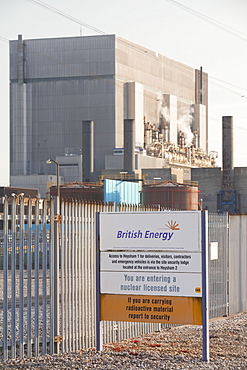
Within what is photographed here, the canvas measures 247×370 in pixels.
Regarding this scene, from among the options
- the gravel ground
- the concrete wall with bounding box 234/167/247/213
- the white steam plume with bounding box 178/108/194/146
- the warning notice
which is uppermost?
the white steam plume with bounding box 178/108/194/146

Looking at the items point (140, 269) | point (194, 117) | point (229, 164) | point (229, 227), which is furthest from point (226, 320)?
point (194, 117)

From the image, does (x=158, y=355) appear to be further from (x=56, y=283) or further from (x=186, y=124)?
(x=186, y=124)

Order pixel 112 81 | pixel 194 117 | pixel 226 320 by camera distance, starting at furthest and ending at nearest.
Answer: pixel 194 117, pixel 112 81, pixel 226 320

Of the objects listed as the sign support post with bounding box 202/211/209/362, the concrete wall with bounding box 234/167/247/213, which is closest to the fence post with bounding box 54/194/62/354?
the sign support post with bounding box 202/211/209/362

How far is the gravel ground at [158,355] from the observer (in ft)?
30.8

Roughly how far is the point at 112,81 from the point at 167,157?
12964mm

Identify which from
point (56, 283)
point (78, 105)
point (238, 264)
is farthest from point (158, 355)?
point (78, 105)

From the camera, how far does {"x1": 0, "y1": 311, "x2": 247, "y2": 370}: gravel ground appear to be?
9398 mm

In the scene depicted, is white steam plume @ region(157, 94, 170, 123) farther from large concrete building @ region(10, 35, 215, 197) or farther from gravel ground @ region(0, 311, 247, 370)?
gravel ground @ region(0, 311, 247, 370)

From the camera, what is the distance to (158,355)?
992 cm

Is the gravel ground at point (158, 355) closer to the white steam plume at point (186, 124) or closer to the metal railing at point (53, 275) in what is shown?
the metal railing at point (53, 275)

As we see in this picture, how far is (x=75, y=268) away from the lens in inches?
421

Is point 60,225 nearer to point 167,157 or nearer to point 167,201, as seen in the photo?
point 167,201

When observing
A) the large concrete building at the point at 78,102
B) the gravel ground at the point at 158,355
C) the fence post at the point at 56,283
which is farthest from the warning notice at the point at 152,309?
the large concrete building at the point at 78,102
